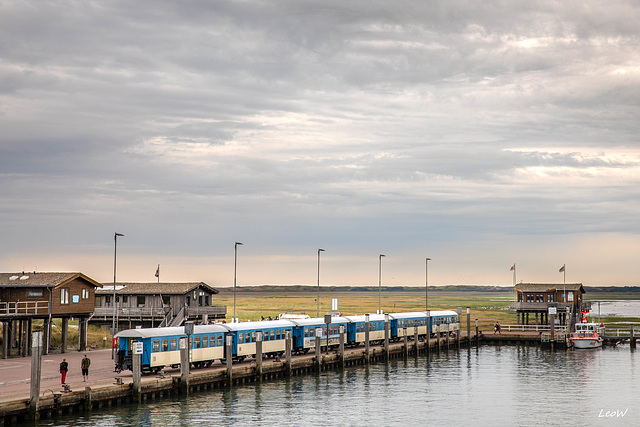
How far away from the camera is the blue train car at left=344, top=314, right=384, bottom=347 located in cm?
8538

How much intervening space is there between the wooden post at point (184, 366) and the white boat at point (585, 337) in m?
61.1

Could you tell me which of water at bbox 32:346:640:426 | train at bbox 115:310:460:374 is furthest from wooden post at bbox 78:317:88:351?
water at bbox 32:346:640:426

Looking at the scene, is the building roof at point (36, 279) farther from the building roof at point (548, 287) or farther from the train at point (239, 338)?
the building roof at point (548, 287)

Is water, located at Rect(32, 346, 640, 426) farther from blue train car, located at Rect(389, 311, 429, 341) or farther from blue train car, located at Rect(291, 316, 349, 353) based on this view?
blue train car, located at Rect(389, 311, 429, 341)

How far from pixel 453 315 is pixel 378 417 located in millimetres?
66222

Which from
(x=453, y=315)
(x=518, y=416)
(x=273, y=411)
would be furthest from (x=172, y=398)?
(x=453, y=315)

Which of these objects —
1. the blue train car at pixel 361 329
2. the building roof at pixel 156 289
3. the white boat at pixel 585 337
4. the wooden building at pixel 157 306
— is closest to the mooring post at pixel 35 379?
the wooden building at pixel 157 306

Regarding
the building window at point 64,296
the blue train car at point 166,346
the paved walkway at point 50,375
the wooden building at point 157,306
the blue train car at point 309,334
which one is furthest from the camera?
the wooden building at point 157,306

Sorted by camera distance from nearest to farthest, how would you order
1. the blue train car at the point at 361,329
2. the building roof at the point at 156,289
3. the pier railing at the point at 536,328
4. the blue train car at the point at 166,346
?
the blue train car at the point at 166,346 → the building roof at the point at 156,289 → the blue train car at the point at 361,329 → the pier railing at the point at 536,328

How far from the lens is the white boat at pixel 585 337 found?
9669 centimetres

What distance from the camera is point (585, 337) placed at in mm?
97188

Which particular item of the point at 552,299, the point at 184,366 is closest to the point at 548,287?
the point at 552,299

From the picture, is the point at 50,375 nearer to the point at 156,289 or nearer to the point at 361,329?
the point at 156,289

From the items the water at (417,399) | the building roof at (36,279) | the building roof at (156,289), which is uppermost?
the building roof at (36,279)
